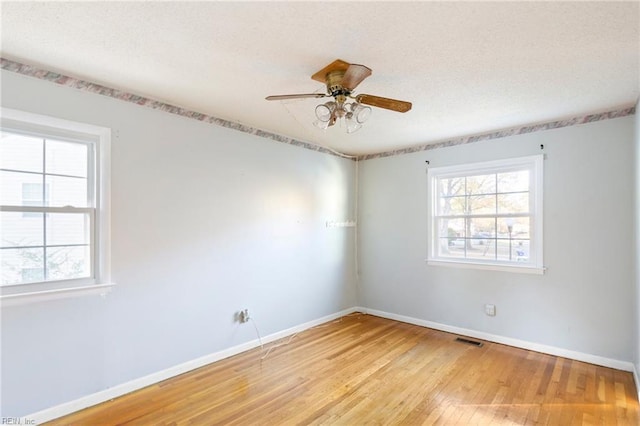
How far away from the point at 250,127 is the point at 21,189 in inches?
79.5

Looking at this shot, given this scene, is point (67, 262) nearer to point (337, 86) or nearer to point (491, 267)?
point (337, 86)

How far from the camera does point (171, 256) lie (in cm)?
299

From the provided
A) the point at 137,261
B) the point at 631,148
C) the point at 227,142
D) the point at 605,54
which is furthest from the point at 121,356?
the point at 631,148

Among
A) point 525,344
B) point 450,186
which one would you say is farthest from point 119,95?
point 525,344

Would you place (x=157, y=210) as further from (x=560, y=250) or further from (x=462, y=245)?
(x=560, y=250)

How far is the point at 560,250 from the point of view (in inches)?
135

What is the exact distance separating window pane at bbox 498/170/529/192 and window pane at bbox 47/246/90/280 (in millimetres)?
4112

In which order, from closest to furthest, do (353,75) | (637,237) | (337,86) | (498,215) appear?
(353,75) < (337,86) < (637,237) < (498,215)

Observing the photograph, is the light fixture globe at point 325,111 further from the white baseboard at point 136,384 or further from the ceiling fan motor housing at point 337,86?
the white baseboard at point 136,384

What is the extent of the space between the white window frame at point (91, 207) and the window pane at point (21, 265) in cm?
5

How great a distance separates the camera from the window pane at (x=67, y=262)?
2.41 m

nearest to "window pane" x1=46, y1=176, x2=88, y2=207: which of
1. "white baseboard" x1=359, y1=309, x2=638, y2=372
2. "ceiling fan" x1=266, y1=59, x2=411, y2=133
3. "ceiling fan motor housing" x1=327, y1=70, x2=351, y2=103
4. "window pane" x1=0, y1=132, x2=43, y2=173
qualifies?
"window pane" x1=0, y1=132, x2=43, y2=173

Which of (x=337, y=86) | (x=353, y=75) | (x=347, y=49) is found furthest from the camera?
(x=337, y=86)

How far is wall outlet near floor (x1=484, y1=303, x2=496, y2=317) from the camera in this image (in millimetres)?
3840
